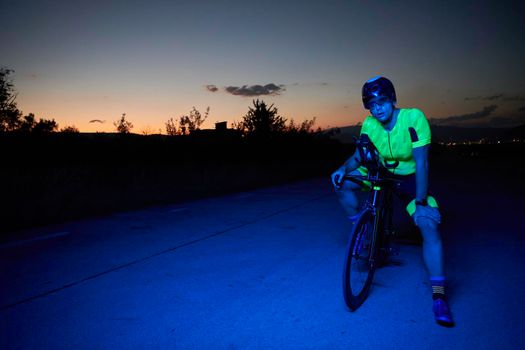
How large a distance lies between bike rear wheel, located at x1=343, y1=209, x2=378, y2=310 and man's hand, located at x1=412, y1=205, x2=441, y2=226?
1.28ft

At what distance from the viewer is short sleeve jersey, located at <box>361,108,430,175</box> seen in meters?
3.02

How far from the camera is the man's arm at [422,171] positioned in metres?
2.94

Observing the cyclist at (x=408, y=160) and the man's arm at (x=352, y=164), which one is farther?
the man's arm at (x=352, y=164)

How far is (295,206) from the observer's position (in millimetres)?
8359

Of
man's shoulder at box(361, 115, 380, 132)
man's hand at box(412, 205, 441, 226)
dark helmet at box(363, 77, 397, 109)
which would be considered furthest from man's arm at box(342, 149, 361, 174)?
man's hand at box(412, 205, 441, 226)

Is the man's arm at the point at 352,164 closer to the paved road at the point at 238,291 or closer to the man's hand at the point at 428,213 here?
the man's hand at the point at 428,213

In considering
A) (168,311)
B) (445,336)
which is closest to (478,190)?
(445,336)

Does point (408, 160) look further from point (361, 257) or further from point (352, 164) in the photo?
point (361, 257)

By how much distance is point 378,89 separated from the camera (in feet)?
10.3

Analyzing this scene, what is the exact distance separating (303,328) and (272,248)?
2190 millimetres

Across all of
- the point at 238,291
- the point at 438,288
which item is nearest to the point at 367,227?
the point at 438,288

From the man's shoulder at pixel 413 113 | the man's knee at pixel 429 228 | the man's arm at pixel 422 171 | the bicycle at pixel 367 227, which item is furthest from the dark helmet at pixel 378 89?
the man's knee at pixel 429 228

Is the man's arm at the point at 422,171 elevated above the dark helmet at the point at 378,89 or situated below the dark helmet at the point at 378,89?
below

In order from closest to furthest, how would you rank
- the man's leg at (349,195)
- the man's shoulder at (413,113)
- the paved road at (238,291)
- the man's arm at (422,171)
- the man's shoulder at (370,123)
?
the paved road at (238,291) < the man's arm at (422,171) < the man's shoulder at (413,113) < the man's shoulder at (370,123) < the man's leg at (349,195)
